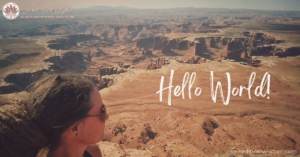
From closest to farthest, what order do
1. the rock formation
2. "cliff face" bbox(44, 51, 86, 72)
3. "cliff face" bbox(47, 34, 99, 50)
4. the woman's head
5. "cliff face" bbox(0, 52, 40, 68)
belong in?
the woman's head → the rock formation → "cliff face" bbox(0, 52, 40, 68) → "cliff face" bbox(44, 51, 86, 72) → "cliff face" bbox(47, 34, 99, 50)

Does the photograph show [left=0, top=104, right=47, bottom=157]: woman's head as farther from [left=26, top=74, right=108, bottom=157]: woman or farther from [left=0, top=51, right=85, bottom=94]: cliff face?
[left=0, top=51, right=85, bottom=94]: cliff face

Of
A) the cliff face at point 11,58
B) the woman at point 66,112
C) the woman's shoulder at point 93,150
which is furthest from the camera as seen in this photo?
the cliff face at point 11,58

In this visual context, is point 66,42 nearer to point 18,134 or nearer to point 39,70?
point 39,70

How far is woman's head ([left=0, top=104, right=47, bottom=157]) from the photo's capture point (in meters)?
1.33

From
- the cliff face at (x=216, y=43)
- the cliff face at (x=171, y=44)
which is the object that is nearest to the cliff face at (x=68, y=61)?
the cliff face at (x=216, y=43)

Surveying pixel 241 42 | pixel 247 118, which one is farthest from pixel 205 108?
pixel 241 42

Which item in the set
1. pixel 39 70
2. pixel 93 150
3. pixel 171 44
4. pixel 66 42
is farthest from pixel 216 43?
pixel 93 150

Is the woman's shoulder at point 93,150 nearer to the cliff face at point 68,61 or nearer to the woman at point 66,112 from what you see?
the woman at point 66,112

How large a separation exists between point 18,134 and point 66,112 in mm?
352

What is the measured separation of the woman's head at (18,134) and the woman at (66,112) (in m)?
0.05

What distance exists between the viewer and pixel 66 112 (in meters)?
1.60

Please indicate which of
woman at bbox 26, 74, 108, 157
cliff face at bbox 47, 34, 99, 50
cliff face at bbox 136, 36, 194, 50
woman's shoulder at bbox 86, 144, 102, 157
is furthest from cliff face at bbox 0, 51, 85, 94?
woman at bbox 26, 74, 108, 157

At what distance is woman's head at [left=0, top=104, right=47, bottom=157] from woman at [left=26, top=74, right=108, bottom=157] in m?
0.05

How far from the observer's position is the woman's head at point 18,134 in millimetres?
1328
